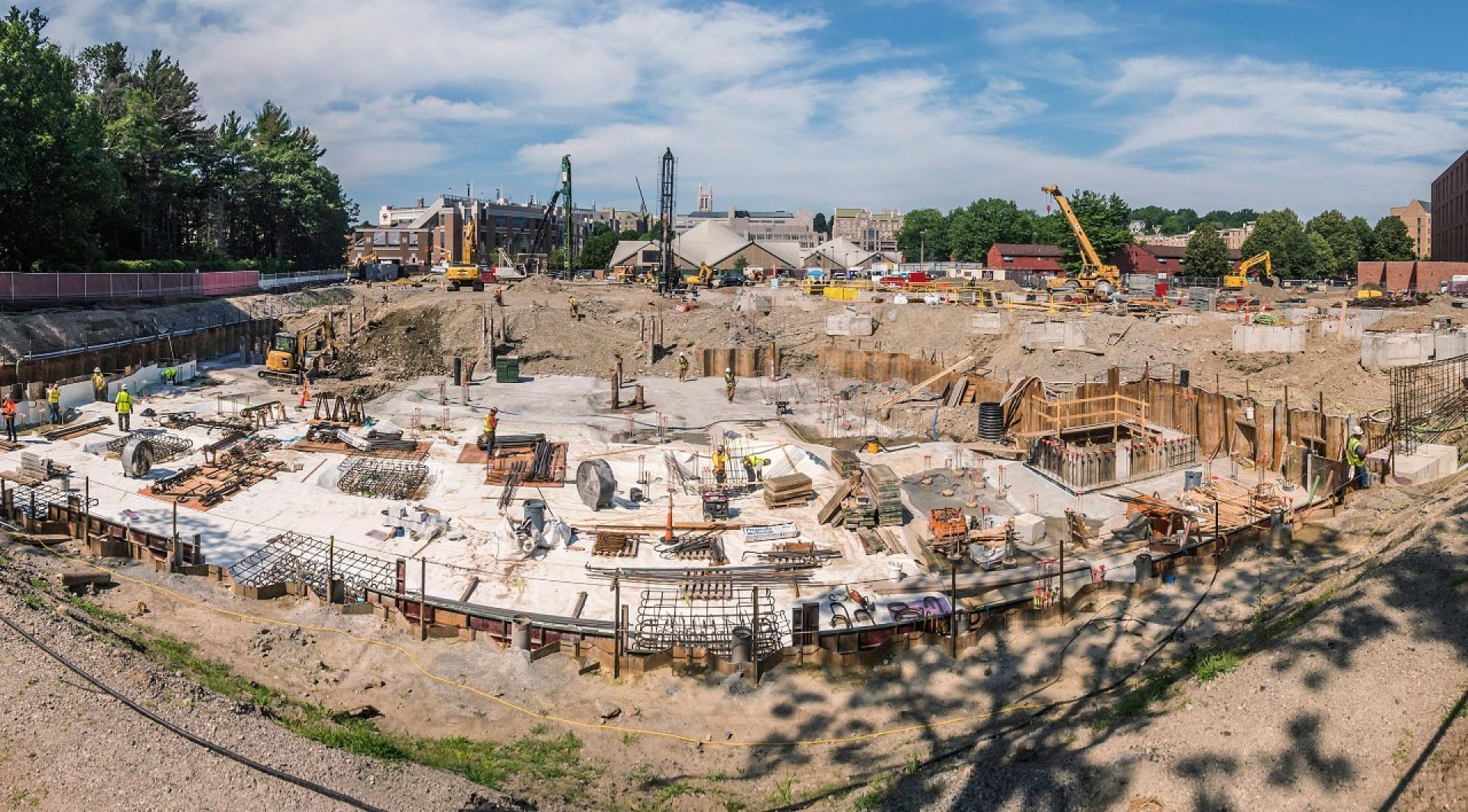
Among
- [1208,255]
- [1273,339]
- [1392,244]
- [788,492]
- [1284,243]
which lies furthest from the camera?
[1392,244]

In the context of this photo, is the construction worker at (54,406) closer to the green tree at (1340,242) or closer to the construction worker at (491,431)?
the construction worker at (491,431)

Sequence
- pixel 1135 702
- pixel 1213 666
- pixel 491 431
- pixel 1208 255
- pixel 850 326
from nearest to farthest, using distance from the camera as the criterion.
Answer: pixel 1213 666, pixel 1135 702, pixel 491 431, pixel 850 326, pixel 1208 255

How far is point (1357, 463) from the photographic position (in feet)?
65.4

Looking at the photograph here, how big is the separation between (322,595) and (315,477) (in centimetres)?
771

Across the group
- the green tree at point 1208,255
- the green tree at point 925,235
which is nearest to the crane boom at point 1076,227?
the green tree at point 1208,255

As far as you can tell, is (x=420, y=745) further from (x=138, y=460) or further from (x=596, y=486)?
(x=138, y=460)

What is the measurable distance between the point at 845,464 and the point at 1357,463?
35.4 feet

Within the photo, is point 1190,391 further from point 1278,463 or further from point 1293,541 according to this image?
point 1293,541

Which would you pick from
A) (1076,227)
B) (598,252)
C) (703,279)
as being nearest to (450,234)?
(598,252)

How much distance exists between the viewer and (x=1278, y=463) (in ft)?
77.4

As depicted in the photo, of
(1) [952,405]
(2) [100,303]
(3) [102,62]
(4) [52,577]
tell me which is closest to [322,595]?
(4) [52,577]

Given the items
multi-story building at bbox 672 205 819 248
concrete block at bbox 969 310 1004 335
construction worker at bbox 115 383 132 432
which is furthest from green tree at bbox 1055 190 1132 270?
multi-story building at bbox 672 205 819 248

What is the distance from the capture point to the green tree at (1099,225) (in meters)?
77.8

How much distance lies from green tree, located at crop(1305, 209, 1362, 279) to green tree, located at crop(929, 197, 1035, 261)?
2930cm
